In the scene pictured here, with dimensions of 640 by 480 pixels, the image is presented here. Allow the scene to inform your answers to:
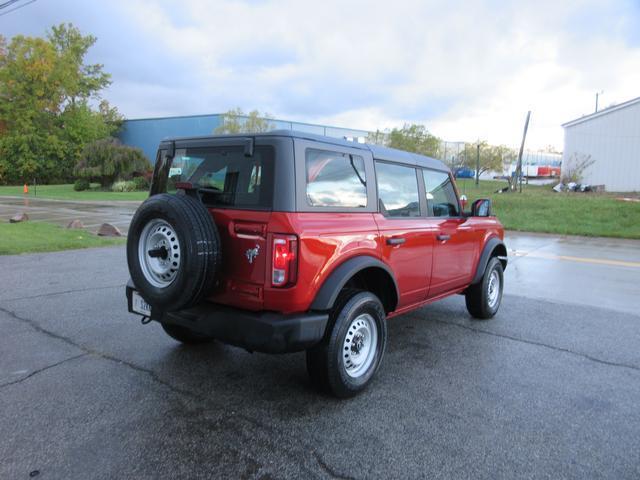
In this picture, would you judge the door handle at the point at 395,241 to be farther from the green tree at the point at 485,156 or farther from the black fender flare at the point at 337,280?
the green tree at the point at 485,156

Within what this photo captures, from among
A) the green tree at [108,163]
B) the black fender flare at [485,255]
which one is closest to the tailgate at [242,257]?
the black fender flare at [485,255]

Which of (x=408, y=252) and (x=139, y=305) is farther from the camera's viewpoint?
(x=408, y=252)


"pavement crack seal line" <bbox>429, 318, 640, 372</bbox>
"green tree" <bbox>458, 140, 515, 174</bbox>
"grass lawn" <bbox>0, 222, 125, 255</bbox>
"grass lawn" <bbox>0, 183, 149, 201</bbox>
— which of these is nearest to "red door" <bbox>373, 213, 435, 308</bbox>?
"pavement crack seal line" <bbox>429, 318, 640, 372</bbox>

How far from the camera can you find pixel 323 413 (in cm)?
312

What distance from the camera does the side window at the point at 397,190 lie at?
12.6 feet

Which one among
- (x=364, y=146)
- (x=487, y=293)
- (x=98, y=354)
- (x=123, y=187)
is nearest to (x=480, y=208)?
(x=487, y=293)

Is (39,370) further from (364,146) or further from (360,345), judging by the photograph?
(364,146)

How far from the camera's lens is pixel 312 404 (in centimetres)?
325

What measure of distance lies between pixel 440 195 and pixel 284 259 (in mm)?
2417

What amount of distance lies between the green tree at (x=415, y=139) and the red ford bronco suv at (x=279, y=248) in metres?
38.0

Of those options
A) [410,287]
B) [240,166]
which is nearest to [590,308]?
[410,287]

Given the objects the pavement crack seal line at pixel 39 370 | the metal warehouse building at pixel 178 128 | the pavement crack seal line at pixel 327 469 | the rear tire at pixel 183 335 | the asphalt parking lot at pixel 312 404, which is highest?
the metal warehouse building at pixel 178 128

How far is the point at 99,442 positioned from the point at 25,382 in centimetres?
120

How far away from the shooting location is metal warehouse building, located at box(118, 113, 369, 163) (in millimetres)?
41438
